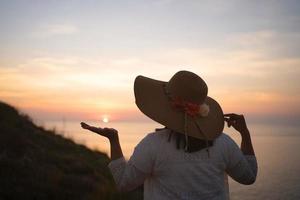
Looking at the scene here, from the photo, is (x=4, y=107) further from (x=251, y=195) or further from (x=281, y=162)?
(x=281, y=162)

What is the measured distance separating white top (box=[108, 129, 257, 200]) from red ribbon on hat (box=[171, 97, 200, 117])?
6.4 inches

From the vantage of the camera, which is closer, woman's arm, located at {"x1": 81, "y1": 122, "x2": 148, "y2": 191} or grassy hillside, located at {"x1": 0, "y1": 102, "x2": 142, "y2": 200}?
woman's arm, located at {"x1": 81, "y1": 122, "x2": 148, "y2": 191}

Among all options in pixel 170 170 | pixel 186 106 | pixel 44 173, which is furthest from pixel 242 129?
pixel 44 173

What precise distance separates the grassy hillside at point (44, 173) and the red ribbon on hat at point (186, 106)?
6.00 metres

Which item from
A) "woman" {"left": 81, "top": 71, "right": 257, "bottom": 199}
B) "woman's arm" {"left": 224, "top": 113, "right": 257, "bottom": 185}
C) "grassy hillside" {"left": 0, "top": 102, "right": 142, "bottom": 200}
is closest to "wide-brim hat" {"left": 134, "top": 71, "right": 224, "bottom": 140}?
"woman" {"left": 81, "top": 71, "right": 257, "bottom": 199}

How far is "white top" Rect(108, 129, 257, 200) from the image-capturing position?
258 centimetres

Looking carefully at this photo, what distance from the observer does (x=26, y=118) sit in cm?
1816

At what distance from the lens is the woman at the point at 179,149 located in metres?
2.60

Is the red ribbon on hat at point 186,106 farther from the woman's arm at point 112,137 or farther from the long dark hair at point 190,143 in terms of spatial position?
the woman's arm at point 112,137

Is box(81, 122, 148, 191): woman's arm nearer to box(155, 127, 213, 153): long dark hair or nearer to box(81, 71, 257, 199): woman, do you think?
box(81, 71, 257, 199): woman

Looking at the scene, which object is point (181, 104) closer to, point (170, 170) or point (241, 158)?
point (170, 170)

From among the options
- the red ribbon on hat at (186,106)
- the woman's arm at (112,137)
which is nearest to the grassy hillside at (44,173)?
the woman's arm at (112,137)

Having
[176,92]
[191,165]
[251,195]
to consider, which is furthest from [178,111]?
[251,195]

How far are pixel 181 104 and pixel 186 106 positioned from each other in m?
0.03
